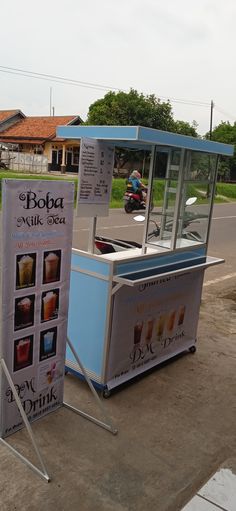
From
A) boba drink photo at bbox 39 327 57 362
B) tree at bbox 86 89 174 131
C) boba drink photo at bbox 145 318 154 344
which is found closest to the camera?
boba drink photo at bbox 39 327 57 362

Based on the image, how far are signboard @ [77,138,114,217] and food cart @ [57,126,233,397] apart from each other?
5cm

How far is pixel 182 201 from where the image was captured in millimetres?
4039

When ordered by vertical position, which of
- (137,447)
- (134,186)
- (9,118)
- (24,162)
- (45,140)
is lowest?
(137,447)

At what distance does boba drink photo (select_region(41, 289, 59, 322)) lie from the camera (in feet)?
9.70

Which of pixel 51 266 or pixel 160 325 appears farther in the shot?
pixel 160 325

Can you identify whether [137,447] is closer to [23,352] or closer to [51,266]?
[23,352]

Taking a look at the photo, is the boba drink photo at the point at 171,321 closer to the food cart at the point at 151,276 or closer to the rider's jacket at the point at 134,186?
the food cart at the point at 151,276

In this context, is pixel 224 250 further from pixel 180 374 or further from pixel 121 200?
pixel 121 200

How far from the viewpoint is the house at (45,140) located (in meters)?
30.5

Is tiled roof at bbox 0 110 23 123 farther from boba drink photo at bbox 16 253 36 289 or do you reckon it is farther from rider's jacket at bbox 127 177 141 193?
boba drink photo at bbox 16 253 36 289

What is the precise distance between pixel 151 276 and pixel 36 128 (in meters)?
30.9

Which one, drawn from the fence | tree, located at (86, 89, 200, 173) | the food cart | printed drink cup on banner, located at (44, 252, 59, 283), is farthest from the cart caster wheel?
the fence

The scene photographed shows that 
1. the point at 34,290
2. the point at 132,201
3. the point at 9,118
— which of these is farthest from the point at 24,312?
the point at 9,118

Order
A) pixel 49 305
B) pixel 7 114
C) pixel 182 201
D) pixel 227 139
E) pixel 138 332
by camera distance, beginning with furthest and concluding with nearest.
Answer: pixel 227 139 → pixel 7 114 → pixel 182 201 → pixel 138 332 → pixel 49 305
